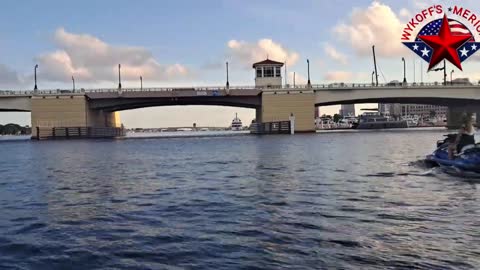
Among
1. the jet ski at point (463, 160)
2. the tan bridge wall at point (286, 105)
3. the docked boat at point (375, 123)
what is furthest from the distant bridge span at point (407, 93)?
the jet ski at point (463, 160)

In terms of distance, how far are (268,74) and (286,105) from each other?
11424mm

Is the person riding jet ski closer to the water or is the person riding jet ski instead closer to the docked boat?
the water

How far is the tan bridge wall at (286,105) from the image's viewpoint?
4274 inches

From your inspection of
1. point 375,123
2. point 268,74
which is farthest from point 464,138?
point 375,123

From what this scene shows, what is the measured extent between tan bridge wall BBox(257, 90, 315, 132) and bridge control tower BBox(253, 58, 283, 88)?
7.01m

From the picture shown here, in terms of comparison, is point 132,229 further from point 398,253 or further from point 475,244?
point 475,244

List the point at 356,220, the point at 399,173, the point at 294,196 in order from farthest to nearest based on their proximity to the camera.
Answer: the point at 399,173, the point at 294,196, the point at 356,220

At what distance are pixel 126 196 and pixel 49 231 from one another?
238 inches

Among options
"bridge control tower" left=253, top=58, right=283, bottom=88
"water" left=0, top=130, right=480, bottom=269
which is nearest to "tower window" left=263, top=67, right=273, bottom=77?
"bridge control tower" left=253, top=58, right=283, bottom=88

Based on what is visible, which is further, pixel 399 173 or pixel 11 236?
pixel 399 173

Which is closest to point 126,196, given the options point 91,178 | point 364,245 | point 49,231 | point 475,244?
point 49,231

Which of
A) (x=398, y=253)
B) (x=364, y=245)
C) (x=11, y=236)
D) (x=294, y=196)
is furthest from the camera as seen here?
(x=294, y=196)

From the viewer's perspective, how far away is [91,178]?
25.5 m

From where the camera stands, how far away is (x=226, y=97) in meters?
106
